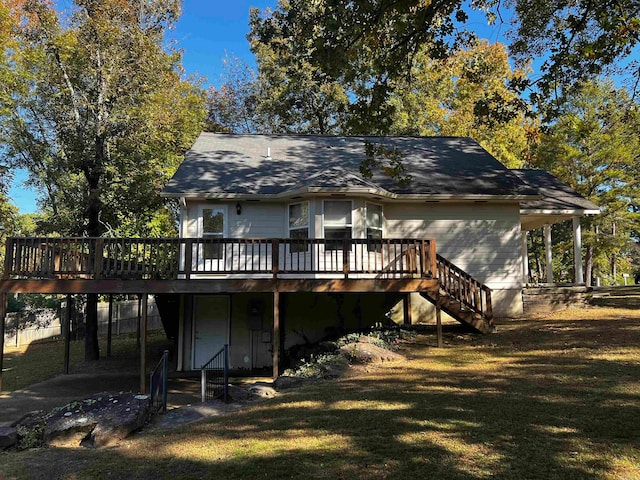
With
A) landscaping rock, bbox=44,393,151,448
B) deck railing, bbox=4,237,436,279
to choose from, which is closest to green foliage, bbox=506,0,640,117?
deck railing, bbox=4,237,436,279

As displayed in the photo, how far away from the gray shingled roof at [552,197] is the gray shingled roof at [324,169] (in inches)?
40.0

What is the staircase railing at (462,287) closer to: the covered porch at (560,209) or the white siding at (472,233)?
the white siding at (472,233)

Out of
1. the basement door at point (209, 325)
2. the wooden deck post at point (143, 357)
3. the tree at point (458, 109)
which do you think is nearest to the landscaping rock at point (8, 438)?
the wooden deck post at point (143, 357)

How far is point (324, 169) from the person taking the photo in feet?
47.2

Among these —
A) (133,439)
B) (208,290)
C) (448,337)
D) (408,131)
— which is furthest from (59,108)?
(408,131)

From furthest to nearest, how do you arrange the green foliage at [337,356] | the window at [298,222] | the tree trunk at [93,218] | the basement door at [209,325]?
1. the tree trunk at [93,218]
2. the basement door at [209,325]
3. the window at [298,222]
4. the green foliage at [337,356]

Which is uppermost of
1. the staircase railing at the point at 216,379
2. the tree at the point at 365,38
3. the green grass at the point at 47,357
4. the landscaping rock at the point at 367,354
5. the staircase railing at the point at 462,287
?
the tree at the point at 365,38

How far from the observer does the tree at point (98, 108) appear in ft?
52.0

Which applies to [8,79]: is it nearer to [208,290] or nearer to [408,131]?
[208,290]

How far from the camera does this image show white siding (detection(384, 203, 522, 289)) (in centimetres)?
1378

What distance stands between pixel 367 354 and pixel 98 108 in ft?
44.0

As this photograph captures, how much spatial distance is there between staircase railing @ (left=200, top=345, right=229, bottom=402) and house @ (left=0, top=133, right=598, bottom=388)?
22.5 inches

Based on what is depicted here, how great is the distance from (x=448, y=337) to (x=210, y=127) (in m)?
24.3

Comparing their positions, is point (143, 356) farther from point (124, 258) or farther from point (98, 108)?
point (98, 108)
